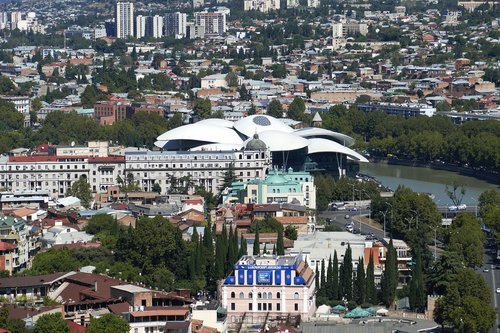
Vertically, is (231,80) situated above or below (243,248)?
below

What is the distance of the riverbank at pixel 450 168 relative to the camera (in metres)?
54.8

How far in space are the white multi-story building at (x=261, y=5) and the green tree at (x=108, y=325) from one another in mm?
101730

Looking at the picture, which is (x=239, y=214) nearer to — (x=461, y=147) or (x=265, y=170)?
(x=265, y=170)

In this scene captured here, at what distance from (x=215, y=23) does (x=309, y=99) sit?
1446 inches

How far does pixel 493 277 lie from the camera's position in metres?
34.7

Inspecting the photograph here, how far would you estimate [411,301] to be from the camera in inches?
1239

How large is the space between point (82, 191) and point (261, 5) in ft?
274

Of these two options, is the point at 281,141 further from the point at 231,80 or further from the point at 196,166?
the point at 231,80

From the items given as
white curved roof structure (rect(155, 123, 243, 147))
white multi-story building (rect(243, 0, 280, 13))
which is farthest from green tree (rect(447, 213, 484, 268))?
white multi-story building (rect(243, 0, 280, 13))

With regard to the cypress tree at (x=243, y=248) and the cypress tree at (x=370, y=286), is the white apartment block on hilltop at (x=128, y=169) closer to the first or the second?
the cypress tree at (x=243, y=248)

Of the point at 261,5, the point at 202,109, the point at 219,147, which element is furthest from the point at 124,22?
the point at 219,147

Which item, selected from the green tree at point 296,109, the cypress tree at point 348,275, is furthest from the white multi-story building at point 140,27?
the cypress tree at point 348,275

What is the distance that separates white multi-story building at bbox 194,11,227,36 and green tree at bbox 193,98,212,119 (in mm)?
43643

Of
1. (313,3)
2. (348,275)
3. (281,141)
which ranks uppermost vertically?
(348,275)
